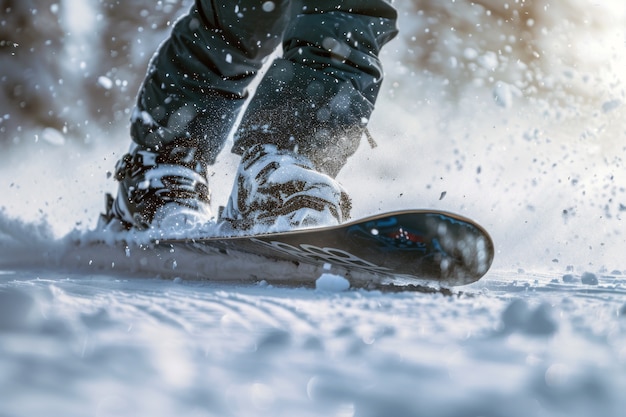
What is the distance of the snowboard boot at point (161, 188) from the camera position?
136cm

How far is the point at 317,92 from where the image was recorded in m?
1.22

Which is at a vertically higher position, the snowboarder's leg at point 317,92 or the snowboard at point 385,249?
the snowboarder's leg at point 317,92

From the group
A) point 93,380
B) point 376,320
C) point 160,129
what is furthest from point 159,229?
point 93,380

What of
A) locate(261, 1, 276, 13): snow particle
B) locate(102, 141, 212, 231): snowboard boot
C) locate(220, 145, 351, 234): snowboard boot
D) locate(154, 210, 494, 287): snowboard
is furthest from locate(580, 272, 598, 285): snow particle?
locate(261, 1, 276, 13): snow particle

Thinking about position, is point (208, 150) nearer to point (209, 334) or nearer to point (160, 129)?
point (160, 129)

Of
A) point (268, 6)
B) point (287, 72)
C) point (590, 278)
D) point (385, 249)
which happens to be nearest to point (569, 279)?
point (590, 278)

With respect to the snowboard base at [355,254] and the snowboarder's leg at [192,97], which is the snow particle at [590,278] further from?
the snowboarder's leg at [192,97]

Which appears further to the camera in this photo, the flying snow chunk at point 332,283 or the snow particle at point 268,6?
the snow particle at point 268,6

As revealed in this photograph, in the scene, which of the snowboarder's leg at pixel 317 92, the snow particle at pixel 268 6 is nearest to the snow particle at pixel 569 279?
the snowboarder's leg at pixel 317 92

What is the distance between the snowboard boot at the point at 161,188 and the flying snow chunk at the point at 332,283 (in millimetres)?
505

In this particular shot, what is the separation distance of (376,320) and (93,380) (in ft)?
1.02

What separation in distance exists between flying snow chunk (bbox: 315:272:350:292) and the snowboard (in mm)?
35

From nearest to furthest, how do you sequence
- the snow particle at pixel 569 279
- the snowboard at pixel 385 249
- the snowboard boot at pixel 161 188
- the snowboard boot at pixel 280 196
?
the snowboard at pixel 385 249 → the snowboard boot at pixel 280 196 → the snow particle at pixel 569 279 → the snowboard boot at pixel 161 188

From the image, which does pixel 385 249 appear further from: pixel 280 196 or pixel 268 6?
pixel 268 6
